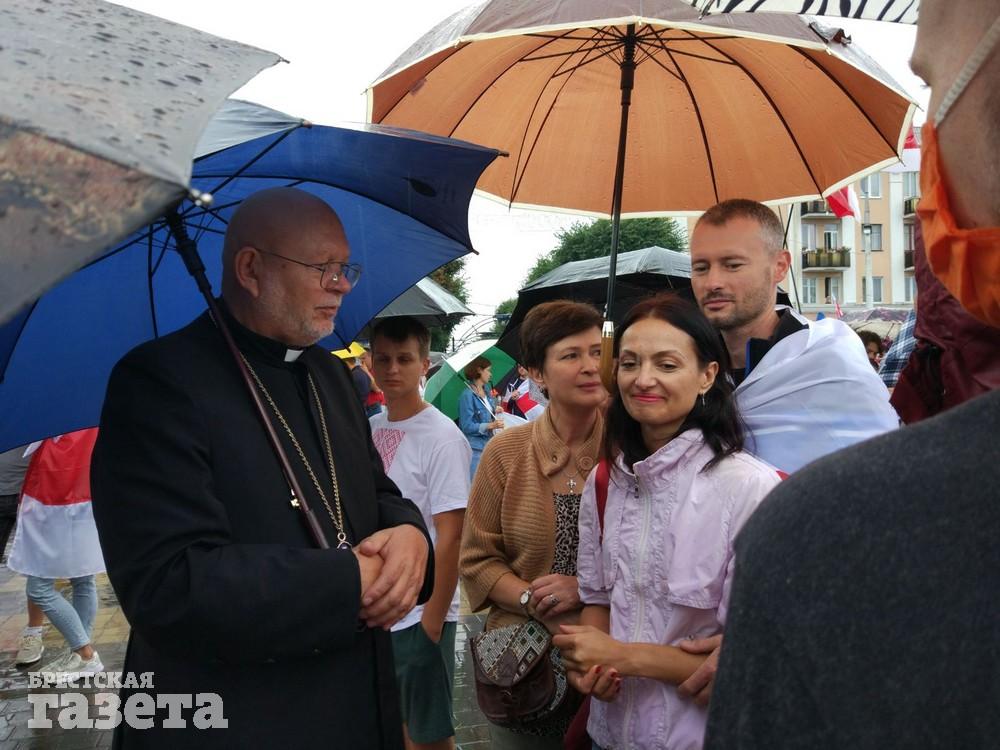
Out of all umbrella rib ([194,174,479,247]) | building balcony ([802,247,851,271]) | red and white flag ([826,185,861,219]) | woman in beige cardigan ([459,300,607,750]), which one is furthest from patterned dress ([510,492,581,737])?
building balcony ([802,247,851,271])

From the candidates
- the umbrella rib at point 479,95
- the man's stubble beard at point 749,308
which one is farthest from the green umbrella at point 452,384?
the man's stubble beard at point 749,308

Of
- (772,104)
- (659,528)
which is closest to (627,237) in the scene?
(772,104)

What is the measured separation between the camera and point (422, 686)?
159 inches

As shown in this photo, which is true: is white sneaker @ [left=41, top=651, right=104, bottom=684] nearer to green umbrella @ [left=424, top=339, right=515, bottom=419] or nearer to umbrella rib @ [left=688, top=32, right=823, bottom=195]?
umbrella rib @ [left=688, top=32, right=823, bottom=195]

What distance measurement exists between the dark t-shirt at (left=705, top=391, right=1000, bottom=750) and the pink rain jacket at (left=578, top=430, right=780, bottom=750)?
1.72 meters

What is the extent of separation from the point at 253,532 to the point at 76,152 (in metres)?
1.42

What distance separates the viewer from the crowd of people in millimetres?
651

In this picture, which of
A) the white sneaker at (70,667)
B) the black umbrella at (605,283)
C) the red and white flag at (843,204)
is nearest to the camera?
the white sneaker at (70,667)

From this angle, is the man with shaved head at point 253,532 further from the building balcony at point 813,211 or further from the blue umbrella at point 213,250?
the building balcony at point 813,211

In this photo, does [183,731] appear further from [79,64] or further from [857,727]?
[857,727]

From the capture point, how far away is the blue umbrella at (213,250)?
114 inches

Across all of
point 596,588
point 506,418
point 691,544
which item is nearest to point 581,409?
point 596,588

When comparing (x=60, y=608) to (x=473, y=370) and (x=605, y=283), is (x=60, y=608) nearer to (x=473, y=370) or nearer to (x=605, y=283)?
(x=605, y=283)

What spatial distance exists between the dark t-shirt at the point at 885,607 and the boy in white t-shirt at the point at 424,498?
3451mm
